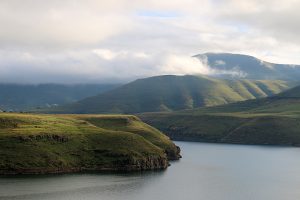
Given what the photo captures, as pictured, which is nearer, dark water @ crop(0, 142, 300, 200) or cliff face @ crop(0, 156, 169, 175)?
dark water @ crop(0, 142, 300, 200)

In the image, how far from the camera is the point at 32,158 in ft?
580

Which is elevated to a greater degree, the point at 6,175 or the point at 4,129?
the point at 4,129

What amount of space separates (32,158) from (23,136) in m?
13.3

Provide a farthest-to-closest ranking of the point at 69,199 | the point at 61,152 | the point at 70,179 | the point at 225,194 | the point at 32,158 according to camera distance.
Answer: the point at 61,152, the point at 32,158, the point at 70,179, the point at 225,194, the point at 69,199

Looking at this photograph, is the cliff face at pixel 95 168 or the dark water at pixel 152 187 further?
the cliff face at pixel 95 168

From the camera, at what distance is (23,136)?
187 m

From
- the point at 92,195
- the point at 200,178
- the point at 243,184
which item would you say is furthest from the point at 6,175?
the point at 243,184

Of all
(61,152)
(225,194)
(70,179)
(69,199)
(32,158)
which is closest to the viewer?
(69,199)

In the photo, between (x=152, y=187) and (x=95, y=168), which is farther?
(x=95, y=168)

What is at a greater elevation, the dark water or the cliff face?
the cliff face

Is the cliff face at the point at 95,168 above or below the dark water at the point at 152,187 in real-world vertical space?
above

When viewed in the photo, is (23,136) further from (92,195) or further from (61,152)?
(92,195)

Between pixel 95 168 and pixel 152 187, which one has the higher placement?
pixel 95 168

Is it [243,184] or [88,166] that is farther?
[88,166]
